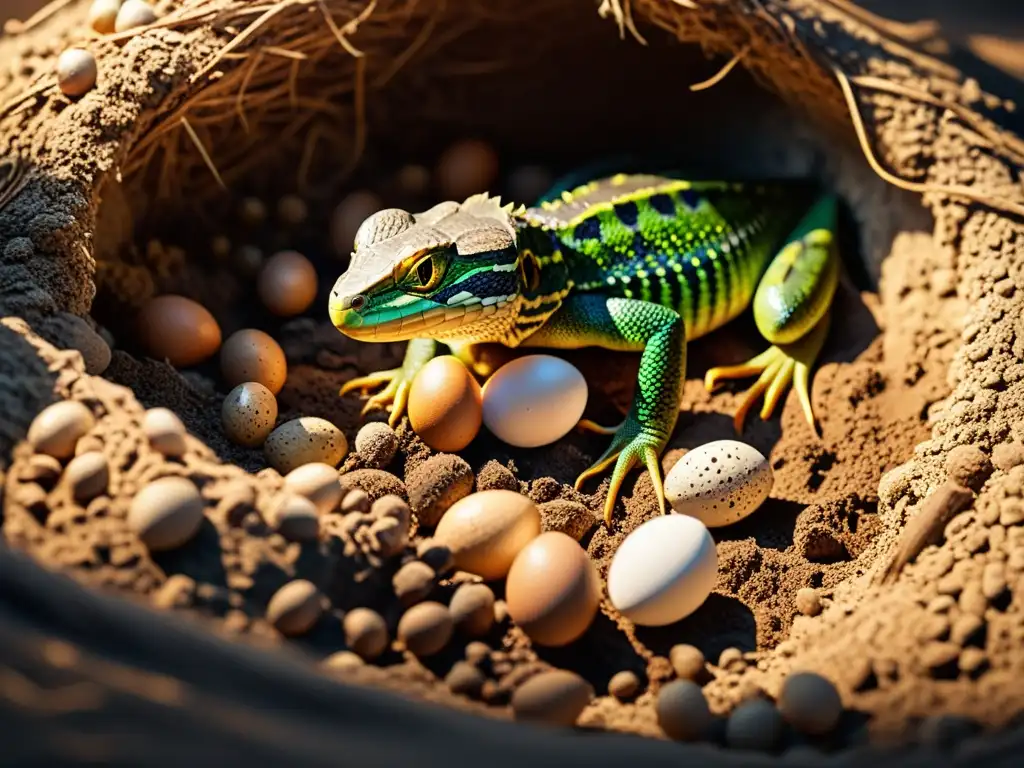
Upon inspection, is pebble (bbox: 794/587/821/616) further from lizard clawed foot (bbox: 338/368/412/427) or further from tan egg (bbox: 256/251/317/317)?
tan egg (bbox: 256/251/317/317)

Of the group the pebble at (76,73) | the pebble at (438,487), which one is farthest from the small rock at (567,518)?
the pebble at (76,73)

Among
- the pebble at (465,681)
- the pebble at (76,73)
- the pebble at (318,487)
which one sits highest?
the pebble at (76,73)

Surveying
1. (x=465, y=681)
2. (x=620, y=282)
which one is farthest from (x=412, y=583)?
(x=620, y=282)

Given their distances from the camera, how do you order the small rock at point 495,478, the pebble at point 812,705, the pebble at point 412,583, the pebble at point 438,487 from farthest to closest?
1. the small rock at point 495,478
2. the pebble at point 438,487
3. the pebble at point 412,583
4. the pebble at point 812,705

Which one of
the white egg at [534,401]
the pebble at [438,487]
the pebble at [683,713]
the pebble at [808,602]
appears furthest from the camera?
the white egg at [534,401]

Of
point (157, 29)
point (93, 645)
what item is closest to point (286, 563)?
point (93, 645)

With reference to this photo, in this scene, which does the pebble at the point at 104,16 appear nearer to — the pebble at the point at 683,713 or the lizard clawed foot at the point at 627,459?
the lizard clawed foot at the point at 627,459

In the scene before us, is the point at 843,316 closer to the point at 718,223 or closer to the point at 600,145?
the point at 718,223
